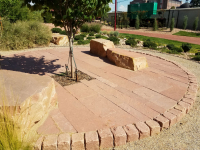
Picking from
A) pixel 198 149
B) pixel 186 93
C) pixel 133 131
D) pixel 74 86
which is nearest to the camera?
pixel 198 149

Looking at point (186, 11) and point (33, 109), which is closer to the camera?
point (33, 109)

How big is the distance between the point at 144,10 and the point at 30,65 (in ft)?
80.0

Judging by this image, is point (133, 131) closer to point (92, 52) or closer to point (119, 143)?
point (119, 143)

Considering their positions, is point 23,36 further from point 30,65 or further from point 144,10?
point 144,10

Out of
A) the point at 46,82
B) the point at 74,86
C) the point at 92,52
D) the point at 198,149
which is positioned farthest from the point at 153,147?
the point at 92,52

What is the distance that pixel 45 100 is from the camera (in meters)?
2.77

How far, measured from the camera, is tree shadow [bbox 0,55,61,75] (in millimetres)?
5403

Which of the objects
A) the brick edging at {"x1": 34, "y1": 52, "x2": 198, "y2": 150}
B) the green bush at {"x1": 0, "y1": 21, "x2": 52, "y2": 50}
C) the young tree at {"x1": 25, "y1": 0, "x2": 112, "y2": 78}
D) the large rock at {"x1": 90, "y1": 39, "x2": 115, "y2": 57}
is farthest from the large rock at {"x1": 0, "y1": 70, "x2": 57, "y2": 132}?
the green bush at {"x1": 0, "y1": 21, "x2": 52, "y2": 50}

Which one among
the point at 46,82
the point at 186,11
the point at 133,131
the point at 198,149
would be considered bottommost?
the point at 198,149

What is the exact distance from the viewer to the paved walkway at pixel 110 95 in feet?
9.23

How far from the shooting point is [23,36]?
938cm

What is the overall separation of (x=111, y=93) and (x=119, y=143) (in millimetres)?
1490

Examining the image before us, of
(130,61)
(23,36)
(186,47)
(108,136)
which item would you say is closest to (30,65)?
(130,61)

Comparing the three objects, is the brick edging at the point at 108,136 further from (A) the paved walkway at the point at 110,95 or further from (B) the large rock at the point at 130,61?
(B) the large rock at the point at 130,61
